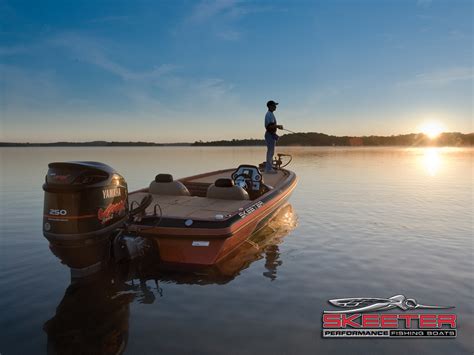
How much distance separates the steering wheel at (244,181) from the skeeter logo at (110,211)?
16.2 ft

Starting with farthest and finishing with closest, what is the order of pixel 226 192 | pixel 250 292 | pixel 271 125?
pixel 271 125
pixel 226 192
pixel 250 292

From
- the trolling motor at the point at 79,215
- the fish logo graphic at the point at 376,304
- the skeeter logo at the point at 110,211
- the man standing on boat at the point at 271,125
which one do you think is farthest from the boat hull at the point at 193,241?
the man standing on boat at the point at 271,125

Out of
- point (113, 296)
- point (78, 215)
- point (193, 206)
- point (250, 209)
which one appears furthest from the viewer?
point (193, 206)

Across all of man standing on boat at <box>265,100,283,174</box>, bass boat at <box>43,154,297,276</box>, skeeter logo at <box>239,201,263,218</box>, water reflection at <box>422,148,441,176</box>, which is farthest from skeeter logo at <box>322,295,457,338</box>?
water reflection at <box>422,148,441,176</box>

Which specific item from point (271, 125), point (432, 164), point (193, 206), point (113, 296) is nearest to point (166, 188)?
point (193, 206)

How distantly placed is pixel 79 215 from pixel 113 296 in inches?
56.6

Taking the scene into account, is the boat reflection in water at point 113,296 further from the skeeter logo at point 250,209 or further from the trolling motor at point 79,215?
the skeeter logo at point 250,209

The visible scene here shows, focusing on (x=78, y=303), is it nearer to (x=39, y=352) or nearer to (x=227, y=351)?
(x=39, y=352)

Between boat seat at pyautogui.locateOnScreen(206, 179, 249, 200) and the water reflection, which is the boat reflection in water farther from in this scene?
the water reflection

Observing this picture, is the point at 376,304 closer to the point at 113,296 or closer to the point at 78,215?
the point at 113,296

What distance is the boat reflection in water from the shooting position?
174 inches

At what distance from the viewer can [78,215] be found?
529 cm

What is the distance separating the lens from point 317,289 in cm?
612

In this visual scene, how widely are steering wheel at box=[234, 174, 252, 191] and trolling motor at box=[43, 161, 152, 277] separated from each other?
5325mm
